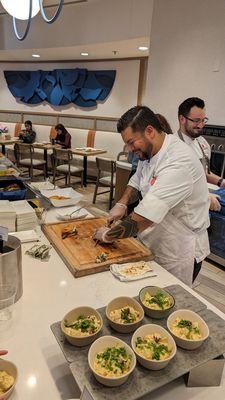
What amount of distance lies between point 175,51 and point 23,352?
390 cm

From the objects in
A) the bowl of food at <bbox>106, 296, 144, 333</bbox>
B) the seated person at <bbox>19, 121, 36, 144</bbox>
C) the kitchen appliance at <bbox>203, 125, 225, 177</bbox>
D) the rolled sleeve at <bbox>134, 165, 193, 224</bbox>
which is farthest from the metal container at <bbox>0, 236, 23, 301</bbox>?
the seated person at <bbox>19, 121, 36, 144</bbox>

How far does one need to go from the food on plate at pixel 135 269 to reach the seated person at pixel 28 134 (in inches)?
236

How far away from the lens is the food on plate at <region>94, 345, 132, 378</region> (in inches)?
26.7

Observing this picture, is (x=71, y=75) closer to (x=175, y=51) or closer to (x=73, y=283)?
(x=175, y=51)

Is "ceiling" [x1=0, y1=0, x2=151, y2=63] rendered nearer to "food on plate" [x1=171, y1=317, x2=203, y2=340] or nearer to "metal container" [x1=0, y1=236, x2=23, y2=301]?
"metal container" [x1=0, y1=236, x2=23, y2=301]

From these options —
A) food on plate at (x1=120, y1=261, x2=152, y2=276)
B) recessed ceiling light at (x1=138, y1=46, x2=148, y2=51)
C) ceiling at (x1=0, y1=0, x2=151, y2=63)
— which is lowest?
food on plate at (x1=120, y1=261, x2=152, y2=276)

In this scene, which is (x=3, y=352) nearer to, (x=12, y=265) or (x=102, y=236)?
(x=12, y=265)

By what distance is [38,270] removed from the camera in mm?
1220

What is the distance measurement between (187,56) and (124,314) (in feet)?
11.8

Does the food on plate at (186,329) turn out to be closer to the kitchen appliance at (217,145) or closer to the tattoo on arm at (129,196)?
the tattoo on arm at (129,196)

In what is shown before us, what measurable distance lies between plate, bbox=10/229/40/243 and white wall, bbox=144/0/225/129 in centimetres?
278

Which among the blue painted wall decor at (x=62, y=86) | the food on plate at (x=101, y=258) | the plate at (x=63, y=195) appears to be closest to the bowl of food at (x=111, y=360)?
the food on plate at (x=101, y=258)

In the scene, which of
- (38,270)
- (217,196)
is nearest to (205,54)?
(217,196)

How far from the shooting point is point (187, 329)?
815 millimetres
